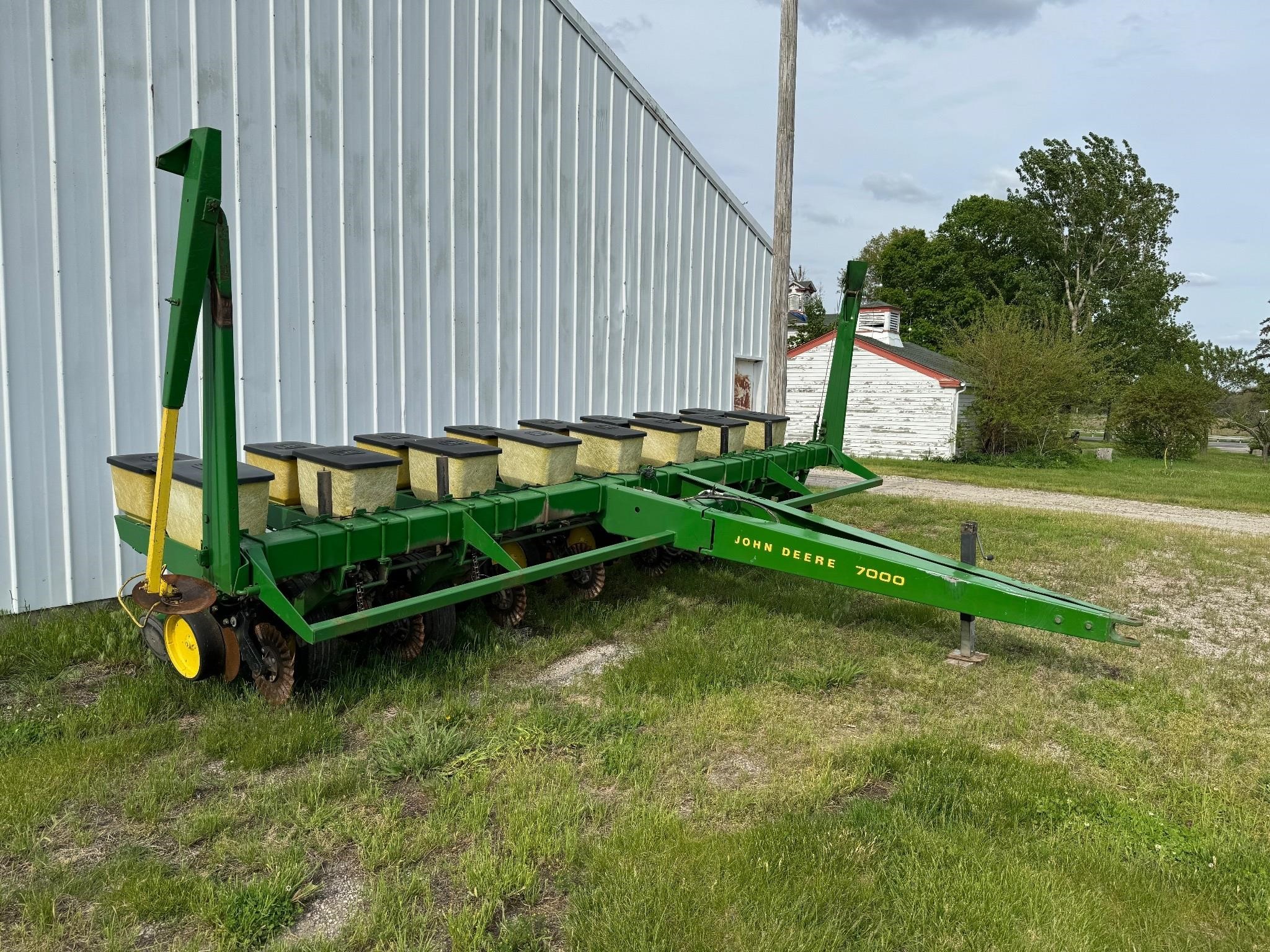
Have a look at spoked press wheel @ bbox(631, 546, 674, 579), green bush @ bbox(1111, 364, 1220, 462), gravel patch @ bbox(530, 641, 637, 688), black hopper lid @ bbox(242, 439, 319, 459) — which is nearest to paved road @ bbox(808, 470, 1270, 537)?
spoked press wheel @ bbox(631, 546, 674, 579)

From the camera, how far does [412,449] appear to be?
519 cm

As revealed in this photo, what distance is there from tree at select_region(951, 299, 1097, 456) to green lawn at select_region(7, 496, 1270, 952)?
20674mm

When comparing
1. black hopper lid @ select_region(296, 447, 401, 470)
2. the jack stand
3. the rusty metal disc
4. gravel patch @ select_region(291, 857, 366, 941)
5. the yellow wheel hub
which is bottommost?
gravel patch @ select_region(291, 857, 366, 941)

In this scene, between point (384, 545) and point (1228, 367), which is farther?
point (1228, 367)

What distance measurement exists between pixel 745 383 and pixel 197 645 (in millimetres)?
8991

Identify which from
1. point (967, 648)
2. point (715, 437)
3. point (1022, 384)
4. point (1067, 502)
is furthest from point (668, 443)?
point (1022, 384)

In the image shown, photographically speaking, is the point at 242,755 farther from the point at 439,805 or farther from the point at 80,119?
the point at 80,119

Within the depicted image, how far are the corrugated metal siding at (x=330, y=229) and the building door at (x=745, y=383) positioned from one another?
141 centimetres

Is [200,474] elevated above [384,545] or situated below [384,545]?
above

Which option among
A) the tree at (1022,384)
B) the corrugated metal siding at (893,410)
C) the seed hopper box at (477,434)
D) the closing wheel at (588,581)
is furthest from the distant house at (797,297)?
the tree at (1022,384)

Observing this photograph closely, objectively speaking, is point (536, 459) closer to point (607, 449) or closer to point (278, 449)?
point (607, 449)

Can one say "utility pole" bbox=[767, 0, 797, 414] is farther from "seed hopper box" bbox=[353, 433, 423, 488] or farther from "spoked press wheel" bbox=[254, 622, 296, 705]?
"spoked press wheel" bbox=[254, 622, 296, 705]

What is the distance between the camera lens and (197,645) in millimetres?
4145

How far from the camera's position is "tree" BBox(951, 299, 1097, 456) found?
2491 cm
